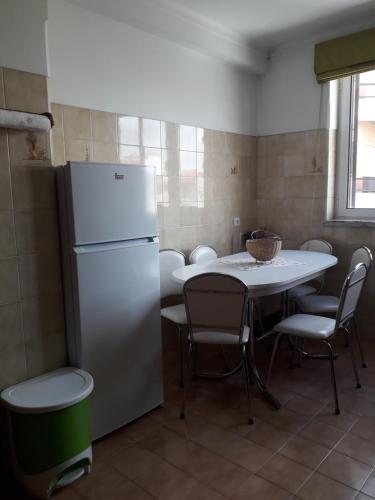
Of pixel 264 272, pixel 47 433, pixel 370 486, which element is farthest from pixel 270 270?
pixel 47 433

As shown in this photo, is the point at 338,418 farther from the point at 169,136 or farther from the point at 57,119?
the point at 57,119

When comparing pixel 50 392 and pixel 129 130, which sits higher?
pixel 129 130

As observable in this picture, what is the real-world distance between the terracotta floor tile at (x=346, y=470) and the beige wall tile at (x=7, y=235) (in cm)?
175

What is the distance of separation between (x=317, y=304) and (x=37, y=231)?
2097mm

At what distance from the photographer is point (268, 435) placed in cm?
213

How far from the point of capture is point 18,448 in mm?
1771

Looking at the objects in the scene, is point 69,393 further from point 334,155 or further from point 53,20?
point 334,155

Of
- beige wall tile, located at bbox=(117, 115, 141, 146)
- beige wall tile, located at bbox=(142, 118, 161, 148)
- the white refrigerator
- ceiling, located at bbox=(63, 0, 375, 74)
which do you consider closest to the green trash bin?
the white refrigerator

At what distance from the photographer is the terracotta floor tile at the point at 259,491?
1.70m

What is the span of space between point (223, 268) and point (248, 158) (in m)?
1.61

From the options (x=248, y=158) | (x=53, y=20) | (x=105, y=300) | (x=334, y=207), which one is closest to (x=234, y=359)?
(x=105, y=300)

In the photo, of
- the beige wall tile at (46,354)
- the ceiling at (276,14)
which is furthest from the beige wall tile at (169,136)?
the beige wall tile at (46,354)

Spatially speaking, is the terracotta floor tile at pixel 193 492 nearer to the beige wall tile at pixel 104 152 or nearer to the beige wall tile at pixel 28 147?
the beige wall tile at pixel 28 147

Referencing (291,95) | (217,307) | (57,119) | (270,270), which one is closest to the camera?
(217,307)
